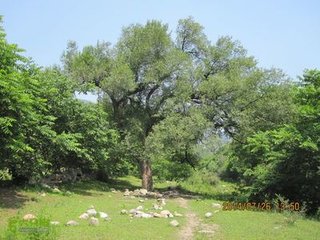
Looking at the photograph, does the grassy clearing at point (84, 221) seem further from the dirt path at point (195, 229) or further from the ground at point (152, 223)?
the dirt path at point (195, 229)

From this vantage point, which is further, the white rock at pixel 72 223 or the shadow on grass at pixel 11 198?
the shadow on grass at pixel 11 198

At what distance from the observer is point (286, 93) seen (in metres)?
30.8

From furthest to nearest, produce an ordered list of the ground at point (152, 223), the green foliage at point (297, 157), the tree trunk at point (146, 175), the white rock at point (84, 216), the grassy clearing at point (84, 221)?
the tree trunk at point (146, 175), the green foliage at point (297, 157), the white rock at point (84, 216), the ground at point (152, 223), the grassy clearing at point (84, 221)

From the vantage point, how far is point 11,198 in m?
20.2

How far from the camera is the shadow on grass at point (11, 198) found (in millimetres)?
18506

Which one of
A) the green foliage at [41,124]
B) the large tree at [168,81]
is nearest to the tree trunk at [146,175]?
the large tree at [168,81]

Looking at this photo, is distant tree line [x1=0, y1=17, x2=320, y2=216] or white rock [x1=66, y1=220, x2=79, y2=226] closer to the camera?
white rock [x1=66, y1=220, x2=79, y2=226]

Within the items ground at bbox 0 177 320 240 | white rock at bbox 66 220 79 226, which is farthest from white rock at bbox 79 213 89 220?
white rock at bbox 66 220 79 226

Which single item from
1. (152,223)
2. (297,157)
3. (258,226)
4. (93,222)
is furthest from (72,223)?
(297,157)

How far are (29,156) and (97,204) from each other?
528 cm

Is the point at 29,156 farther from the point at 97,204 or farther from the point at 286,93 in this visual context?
the point at 286,93

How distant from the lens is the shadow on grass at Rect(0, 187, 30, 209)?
1851 centimetres

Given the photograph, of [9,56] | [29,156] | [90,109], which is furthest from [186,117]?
[9,56]

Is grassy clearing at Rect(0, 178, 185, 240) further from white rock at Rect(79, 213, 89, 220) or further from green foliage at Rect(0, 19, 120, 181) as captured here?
green foliage at Rect(0, 19, 120, 181)
